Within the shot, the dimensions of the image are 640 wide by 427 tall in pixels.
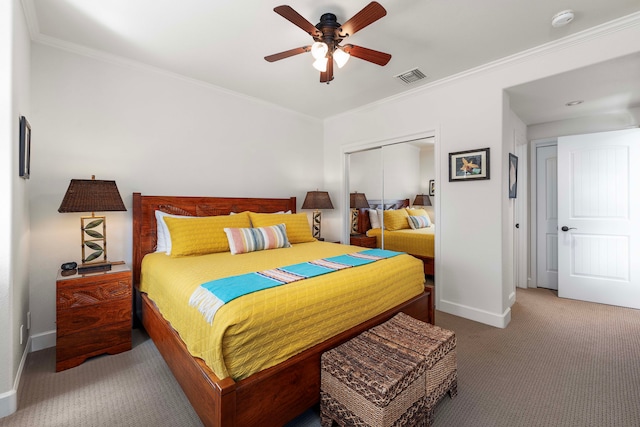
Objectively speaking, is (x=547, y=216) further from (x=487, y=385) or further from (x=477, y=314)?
(x=487, y=385)

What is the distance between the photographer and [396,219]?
12.6 ft

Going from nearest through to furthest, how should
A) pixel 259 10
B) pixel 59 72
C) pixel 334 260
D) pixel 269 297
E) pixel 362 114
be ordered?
pixel 269 297
pixel 259 10
pixel 334 260
pixel 59 72
pixel 362 114

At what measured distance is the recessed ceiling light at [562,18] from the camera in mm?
2035

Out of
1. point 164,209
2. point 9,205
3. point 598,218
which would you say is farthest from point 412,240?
point 9,205

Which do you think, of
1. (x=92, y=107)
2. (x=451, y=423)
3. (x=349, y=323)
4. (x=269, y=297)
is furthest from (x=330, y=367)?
(x=92, y=107)

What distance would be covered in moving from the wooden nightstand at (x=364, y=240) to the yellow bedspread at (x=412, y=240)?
0.09 metres

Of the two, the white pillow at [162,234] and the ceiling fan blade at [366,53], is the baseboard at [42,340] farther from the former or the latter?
the ceiling fan blade at [366,53]

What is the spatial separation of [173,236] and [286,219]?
125 centimetres

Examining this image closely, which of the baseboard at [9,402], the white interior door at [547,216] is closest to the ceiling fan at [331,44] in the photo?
the baseboard at [9,402]

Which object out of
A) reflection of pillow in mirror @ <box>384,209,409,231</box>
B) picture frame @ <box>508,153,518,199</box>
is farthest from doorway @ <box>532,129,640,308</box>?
reflection of pillow in mirror @ <box>384,209,409,231</box>

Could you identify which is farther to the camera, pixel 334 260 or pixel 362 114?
pixel 362 114

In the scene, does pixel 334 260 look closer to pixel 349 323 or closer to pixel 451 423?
pixel 349 323

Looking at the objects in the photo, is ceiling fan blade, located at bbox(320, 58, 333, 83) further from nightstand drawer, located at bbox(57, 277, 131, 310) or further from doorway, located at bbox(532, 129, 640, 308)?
doorway, located at bbox(532, 129, 640, 308)

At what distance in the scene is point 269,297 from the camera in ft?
4.76
